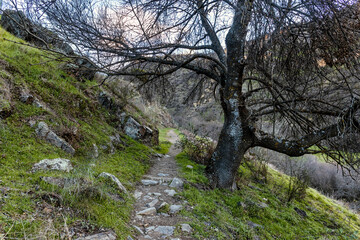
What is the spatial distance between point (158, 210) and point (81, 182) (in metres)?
1.38

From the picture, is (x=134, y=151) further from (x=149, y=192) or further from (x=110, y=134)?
(x=149, y=192)

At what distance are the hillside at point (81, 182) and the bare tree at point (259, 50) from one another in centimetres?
102

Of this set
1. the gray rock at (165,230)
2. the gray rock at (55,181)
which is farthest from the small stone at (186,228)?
the gray rock at (55,181)

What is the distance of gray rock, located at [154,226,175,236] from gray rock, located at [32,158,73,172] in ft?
5.66

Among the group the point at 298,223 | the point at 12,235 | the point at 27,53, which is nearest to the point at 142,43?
the point at 27,53

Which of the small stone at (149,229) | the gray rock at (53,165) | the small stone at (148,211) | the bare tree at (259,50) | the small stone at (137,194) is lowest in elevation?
the small stone at (137,194)

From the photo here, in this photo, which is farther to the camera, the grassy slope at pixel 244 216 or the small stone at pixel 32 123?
the small stone at pixel 32 123

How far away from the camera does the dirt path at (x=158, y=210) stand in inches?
106

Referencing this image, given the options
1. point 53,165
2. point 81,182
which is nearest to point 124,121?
point 53,165

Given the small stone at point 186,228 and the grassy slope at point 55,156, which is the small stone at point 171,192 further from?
the small stone at point 186,228

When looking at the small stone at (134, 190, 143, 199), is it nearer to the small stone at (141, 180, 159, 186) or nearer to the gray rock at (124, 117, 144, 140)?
the small stone at (141, 180, 159, 186)

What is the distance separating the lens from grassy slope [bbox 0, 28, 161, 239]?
1.91 meters

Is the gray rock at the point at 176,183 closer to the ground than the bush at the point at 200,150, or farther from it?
closer to the ground

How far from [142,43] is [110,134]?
10.0ft
